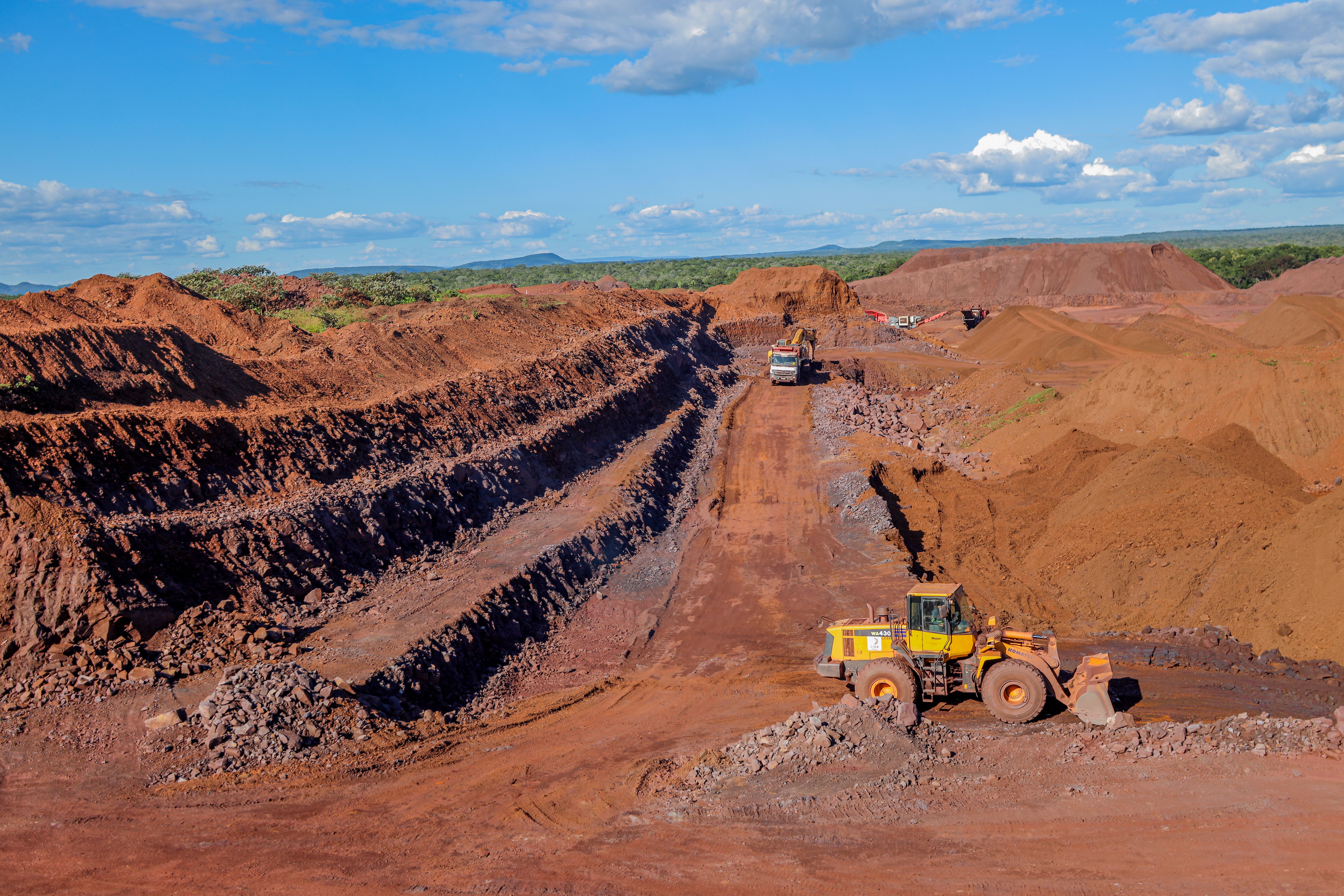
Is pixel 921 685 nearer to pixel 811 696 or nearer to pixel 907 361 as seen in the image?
pixel 811 696

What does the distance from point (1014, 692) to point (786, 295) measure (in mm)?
55316

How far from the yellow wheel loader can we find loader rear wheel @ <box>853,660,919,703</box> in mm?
11

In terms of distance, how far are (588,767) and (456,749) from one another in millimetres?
1918

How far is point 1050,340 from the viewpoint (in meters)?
49.1

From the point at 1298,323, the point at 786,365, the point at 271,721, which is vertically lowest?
the point at 271,721

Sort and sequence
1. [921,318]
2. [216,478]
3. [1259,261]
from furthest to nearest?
[1259,261], [921,318], [216,478]

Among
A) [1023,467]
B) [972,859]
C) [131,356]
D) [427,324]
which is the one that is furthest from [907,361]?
[972,859]

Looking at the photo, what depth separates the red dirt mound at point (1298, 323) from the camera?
43688 millimetres

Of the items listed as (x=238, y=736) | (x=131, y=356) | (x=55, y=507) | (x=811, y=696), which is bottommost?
(x=811, y=696)

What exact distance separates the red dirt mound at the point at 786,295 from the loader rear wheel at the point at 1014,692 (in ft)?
168

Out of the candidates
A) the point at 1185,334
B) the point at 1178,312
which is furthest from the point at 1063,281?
the point at 1185,334

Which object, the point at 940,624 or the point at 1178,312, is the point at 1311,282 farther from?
the point at 940,624

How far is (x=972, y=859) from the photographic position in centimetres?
880

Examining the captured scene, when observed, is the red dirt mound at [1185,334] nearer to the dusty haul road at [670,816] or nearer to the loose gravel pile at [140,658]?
the dusty haul road at [670,816]
